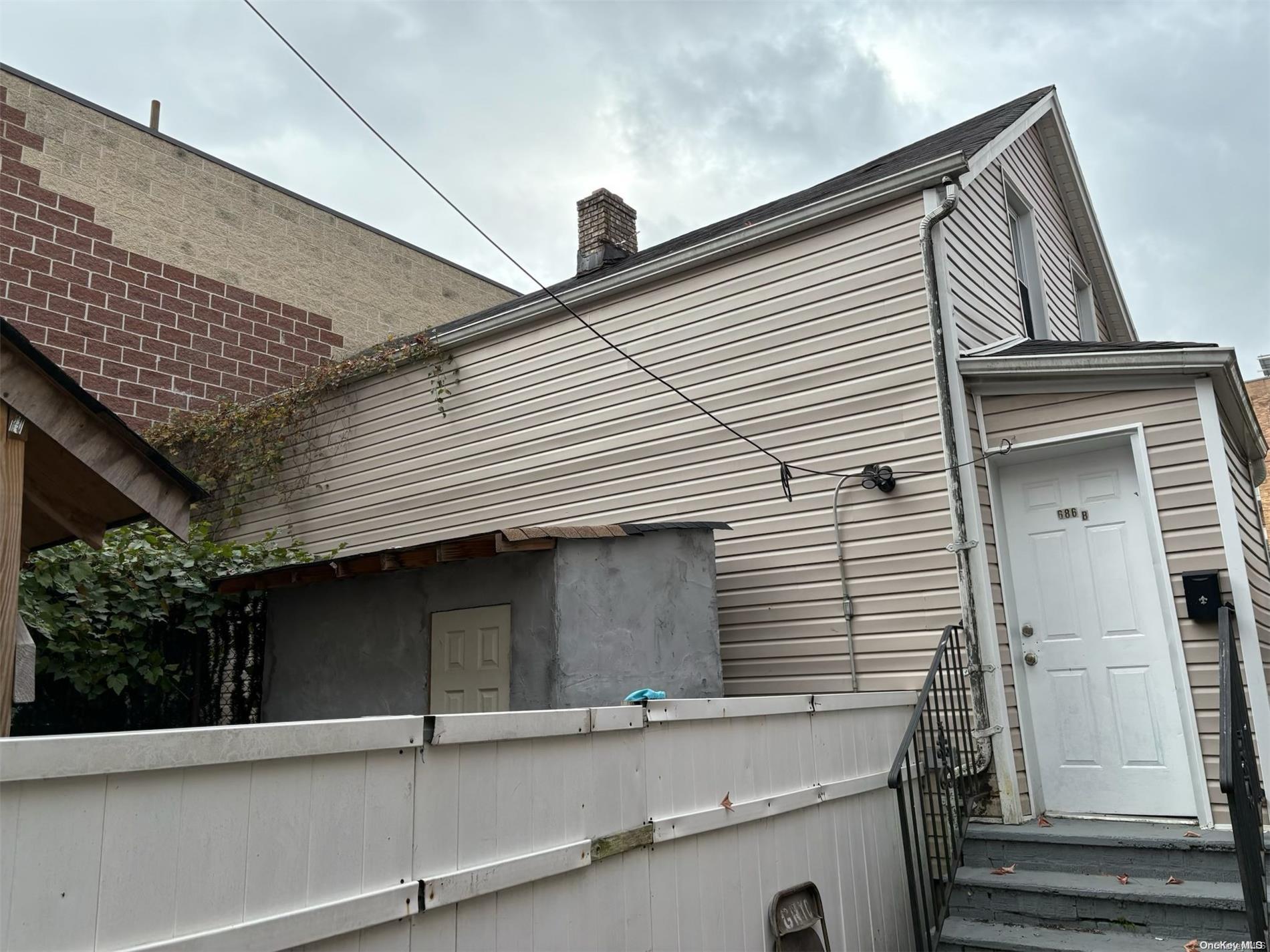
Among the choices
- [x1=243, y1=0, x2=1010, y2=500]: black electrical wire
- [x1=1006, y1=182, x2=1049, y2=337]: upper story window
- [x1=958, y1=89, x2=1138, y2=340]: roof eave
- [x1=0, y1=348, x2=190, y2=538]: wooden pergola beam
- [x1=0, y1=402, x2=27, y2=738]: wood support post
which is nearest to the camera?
[x1=0, y1=402, x2=27, y2=738]: wood support post

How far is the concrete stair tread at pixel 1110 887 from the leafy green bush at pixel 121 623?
5552 millimetres

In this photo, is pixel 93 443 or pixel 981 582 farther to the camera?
pixel 981 582

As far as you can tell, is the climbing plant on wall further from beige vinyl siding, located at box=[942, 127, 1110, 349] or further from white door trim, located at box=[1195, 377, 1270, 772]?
white door trim, located at box=[1195, 377, 1270, 772]

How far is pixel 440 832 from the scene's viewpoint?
8.86ft

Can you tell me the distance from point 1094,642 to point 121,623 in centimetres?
696

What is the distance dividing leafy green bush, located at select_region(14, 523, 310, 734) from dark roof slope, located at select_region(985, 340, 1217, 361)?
19.4 feet

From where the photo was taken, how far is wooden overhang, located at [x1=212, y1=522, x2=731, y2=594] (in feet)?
19.6

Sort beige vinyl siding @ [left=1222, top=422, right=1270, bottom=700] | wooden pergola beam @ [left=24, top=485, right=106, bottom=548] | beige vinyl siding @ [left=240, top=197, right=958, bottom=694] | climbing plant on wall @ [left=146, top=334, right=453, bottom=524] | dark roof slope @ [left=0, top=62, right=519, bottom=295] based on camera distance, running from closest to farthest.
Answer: wooden pergola beam @ [left=24, top=485, right=106, bottom=548] → beige vinyl siding @ [left=1222, top=422, right=1270, bottom=700] → beige vinyl siding @ [left=240, top=197, right=958, bottom=694] → climbing plant on wall @ [left=146, top=334, right=453, bottom=524] → dark roof slope @ [left=0, top=62, right=519, bottom=295]

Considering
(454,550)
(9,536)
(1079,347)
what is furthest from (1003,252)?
(9,536)

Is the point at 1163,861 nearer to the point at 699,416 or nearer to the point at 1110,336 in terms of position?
the point at 699,416

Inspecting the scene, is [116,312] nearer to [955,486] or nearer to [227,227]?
[227,227]

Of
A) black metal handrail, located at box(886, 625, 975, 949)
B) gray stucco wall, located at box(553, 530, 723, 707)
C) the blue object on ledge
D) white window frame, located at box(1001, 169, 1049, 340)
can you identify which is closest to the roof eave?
white window frame, located at box(1001, 169, 1049, 340)

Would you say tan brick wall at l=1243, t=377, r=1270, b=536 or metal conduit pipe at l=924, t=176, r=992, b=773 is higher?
tan brick wall at l=1243, t=377, r=1270, b=536

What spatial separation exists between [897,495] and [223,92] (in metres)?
8.71
